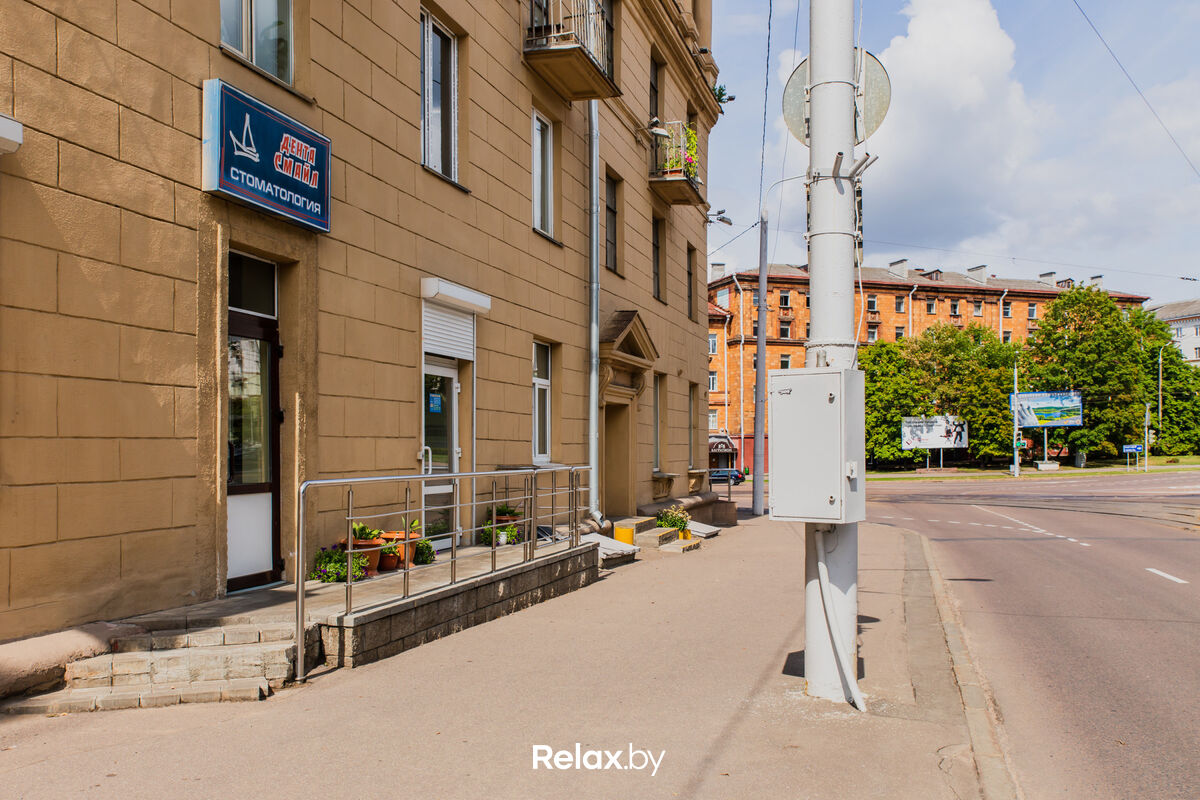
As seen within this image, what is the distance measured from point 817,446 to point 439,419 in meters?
6.32

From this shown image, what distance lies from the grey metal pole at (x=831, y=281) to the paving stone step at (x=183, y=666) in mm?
3274

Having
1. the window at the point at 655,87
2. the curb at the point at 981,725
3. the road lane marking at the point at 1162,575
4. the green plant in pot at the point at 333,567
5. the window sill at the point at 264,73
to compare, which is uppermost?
the window at the point at 655,87

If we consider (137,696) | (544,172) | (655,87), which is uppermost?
(655,87)

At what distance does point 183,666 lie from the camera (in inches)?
218

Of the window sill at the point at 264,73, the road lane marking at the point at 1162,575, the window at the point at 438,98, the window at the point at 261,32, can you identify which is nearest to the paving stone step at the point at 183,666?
the window sill at the point at 264,73

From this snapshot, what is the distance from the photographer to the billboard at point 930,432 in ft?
229

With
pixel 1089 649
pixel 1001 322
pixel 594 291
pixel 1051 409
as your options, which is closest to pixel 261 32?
pixel 594 291

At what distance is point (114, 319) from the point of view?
6.21 m

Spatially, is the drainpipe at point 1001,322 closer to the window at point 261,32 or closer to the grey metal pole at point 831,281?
the window at point 261,32

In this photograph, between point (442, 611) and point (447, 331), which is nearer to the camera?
point (442, 611)

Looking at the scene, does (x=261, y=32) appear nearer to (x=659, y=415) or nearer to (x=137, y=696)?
(x=137, y=696)

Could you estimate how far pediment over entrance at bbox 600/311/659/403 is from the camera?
15.6 meters

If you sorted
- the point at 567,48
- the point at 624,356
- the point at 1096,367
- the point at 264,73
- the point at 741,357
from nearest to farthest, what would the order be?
the point at 264,73, the point at 567,48, the point at 624,356, the point at 1096,367, the point at 741,357

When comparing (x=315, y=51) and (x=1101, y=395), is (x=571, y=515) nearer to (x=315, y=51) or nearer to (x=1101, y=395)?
(x=315, y=51)
